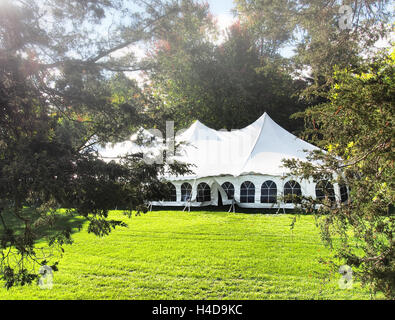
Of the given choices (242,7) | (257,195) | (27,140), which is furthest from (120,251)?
(242,7)

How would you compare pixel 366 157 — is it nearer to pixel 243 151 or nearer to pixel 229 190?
pixel 229 190

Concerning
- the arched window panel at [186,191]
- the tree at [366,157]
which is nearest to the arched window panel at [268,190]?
the arched window panel at [186,191]

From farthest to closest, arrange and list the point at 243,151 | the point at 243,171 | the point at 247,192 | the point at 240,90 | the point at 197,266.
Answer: the point at 240,90 < the point at 243,151 < the point at 247,192 < the point at 243,171 < the point at 197,266

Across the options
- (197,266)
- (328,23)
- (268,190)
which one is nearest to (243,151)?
(268,190)

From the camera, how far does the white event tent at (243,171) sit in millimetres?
10203

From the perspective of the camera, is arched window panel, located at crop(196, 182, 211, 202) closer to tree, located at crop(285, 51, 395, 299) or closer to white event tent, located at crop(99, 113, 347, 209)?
white event tent, located at crop(99, 113, 347, 209)

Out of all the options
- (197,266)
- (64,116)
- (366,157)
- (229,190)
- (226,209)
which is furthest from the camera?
(229,190)

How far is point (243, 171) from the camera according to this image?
1025 centimetres

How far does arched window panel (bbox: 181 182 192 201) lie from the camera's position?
11117 mm

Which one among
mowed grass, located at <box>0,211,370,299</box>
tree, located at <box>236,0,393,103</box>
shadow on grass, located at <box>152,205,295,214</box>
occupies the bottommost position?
mowed grass, located at <box>0,211,370,299</box>

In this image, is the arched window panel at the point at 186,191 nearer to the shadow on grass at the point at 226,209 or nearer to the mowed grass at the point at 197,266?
the shadow on grass at the point at 226,209

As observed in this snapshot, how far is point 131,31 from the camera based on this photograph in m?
3.03

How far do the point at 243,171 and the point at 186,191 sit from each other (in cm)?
219

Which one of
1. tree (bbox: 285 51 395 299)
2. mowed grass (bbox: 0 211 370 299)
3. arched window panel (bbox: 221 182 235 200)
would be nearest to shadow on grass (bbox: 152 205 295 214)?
arched window panel (bbox: 221 182 235 200)
